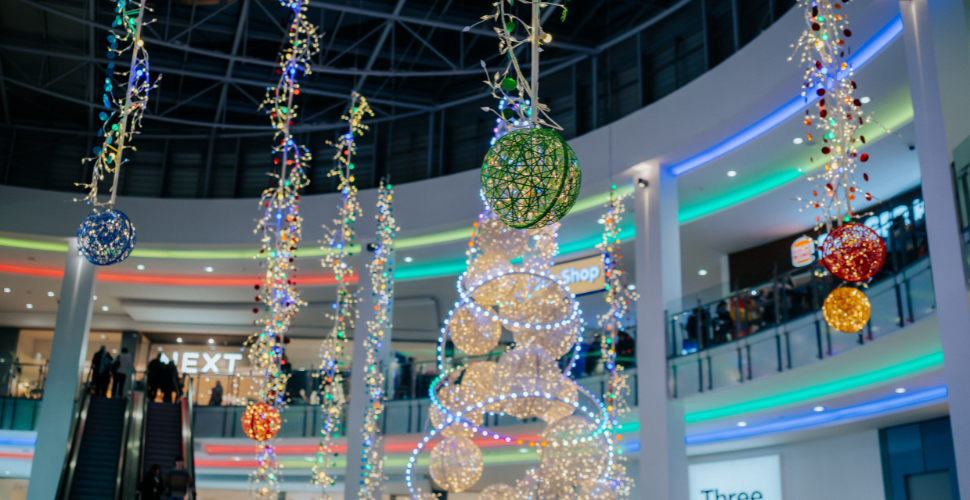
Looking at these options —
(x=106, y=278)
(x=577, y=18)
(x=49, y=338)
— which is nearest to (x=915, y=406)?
(x=577, y=18)

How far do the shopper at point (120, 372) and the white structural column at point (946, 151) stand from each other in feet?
44.1

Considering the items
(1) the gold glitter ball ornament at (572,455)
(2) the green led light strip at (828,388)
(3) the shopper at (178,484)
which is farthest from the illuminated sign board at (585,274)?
(1) the gold glitter ball ornament at (572,455)

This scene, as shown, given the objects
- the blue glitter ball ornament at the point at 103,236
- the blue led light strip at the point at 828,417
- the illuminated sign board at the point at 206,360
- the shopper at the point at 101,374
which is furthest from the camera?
the illuminated sign board at the point at 206,360

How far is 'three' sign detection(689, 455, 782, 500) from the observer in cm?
1297

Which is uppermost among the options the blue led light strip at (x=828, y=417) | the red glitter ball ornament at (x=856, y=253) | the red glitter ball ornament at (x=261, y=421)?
the red glitter ball ornament at (x=856, y=253)

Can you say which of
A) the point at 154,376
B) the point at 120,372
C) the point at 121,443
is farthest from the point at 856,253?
the point at 120,372

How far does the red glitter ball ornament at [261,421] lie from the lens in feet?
25.4

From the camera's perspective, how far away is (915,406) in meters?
10.1

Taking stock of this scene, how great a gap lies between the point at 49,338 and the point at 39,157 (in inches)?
303

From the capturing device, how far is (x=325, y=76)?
53.5ft

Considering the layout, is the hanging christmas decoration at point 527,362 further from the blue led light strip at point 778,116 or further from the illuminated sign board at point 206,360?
the illuminated sign board at point 206,360

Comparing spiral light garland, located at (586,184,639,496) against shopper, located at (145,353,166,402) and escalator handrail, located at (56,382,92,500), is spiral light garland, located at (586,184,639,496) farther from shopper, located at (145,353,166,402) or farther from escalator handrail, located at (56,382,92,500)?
shopper, located at (145,353,166,402)

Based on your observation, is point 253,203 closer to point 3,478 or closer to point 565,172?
point 3,478

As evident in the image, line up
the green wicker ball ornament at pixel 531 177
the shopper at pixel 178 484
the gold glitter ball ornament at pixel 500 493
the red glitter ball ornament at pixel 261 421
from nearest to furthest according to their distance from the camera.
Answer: the green wicker ball ornament at pixel 531 177, the gold glitter ball ornament at pixel 500 493, the red glitter ball ornament at pixel 261 421, the shopper at pixel 178 484
